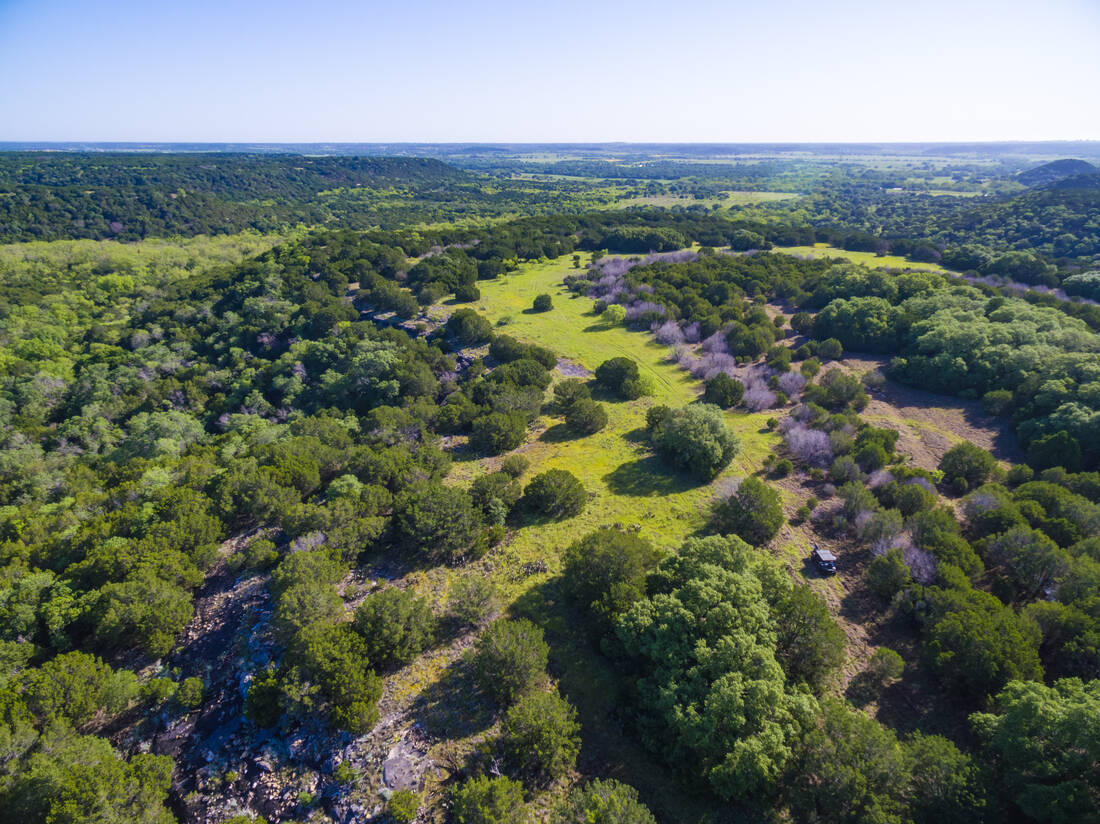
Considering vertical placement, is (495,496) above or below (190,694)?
above

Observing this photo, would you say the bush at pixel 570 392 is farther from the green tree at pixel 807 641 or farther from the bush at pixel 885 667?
the bush at pixel 885 667

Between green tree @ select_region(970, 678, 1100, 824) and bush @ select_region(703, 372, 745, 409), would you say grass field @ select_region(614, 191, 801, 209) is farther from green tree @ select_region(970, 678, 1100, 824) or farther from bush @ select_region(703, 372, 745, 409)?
green tree @ select_region(970, 678, 1100, 824)

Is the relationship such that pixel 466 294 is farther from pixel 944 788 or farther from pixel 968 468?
pixel 944 788

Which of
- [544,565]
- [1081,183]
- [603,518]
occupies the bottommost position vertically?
[544,565]

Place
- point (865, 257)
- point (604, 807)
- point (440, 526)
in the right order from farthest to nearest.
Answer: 1. point (865, 257)
2. point (440, 526)
3. point (604, 807)

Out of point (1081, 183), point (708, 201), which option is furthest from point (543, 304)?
point (1081, 183)

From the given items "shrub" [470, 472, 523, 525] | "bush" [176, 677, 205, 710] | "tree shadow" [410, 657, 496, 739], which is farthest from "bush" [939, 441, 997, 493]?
"bush" [176, 677, 205, 710]

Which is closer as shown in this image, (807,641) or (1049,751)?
(1049,751)

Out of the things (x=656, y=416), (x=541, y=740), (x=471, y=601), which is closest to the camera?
(x=541, y=740)
